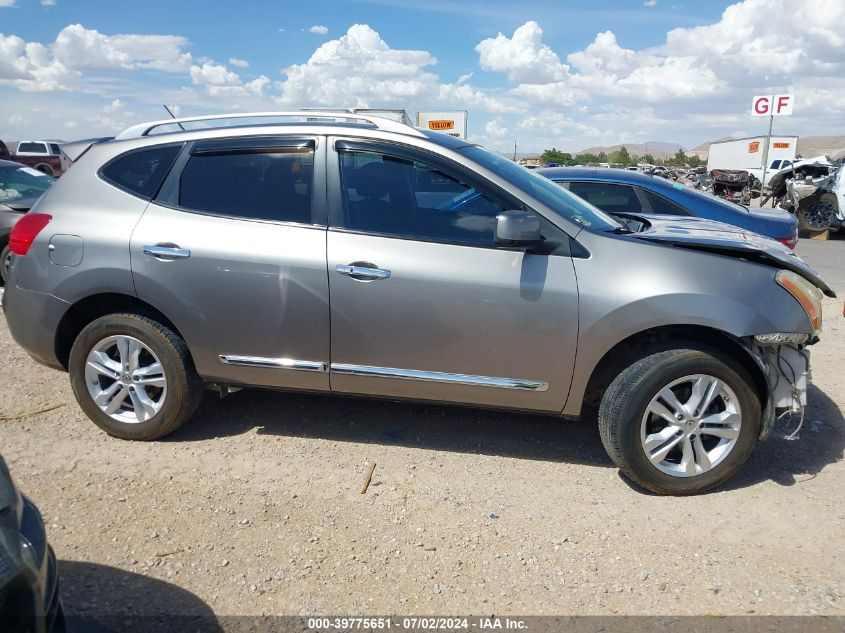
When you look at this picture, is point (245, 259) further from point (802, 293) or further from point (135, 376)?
point (802, 293)

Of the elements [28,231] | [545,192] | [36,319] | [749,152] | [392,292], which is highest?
[749,152]

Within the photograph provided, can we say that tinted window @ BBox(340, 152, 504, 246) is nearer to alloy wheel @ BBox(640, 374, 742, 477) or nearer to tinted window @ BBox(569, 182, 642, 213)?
alloy wheel @ BBox(640, 374, 742, 477)

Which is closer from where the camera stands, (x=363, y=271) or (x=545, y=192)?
(x=363, y=271)

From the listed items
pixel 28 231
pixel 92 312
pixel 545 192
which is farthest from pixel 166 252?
pixel 545 192

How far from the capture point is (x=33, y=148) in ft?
110

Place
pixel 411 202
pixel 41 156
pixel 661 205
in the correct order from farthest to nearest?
pixel 41 156 → pixel 661 205 → pixel 411 202

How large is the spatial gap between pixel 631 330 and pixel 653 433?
58cm

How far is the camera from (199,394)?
13.5 feet

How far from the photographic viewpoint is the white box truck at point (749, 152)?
41.8 meters

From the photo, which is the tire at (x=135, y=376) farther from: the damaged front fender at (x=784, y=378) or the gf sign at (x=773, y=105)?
the gf sign at (x=773, y=105)

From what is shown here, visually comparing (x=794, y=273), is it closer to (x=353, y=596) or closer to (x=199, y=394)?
(x=353, y=596)

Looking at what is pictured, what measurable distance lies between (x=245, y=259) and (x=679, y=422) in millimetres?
2512

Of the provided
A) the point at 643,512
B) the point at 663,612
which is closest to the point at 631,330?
the point at 643,512

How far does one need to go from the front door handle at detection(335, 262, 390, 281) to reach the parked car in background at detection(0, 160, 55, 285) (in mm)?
5641
